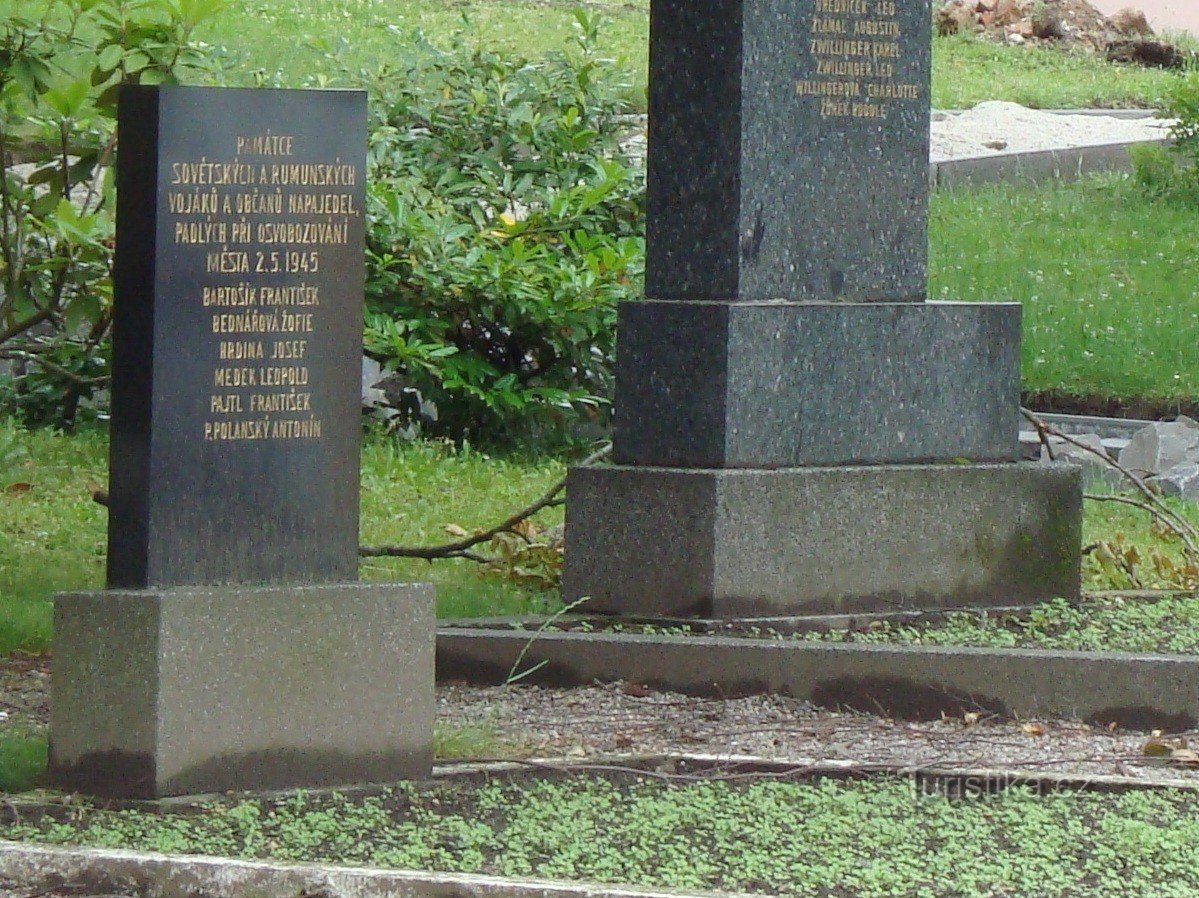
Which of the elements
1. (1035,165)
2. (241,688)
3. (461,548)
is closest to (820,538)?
(461,548)

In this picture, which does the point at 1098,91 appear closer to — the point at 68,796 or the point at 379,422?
the point at 379,422

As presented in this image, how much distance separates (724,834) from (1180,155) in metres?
13.4

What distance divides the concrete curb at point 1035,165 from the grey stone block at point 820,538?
10.4 meters

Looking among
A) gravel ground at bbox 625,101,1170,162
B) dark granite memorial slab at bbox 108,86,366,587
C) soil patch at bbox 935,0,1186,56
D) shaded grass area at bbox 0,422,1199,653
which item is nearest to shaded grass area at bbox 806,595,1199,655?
shaded grass area at bbox 0,422,1199,653

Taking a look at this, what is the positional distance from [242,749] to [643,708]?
138 cm

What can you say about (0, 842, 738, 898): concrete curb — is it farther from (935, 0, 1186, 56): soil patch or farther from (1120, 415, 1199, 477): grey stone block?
(935, 0, 1186, 56): soil patch

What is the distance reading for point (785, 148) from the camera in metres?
6.93

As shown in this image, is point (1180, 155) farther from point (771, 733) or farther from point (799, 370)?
point (771, 733)

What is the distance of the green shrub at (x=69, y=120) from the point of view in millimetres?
6727

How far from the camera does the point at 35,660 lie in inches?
259

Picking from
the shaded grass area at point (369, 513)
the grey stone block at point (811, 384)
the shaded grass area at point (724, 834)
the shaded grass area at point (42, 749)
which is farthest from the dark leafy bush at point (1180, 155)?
the shaded grass area at point (724, 834)

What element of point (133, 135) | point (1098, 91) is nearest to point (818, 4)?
point (133, 135)

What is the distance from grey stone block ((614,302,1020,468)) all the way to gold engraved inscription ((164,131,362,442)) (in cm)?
186

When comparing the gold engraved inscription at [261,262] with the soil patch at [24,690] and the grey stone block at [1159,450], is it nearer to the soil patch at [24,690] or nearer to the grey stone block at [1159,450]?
the soil patch at [24,690]
